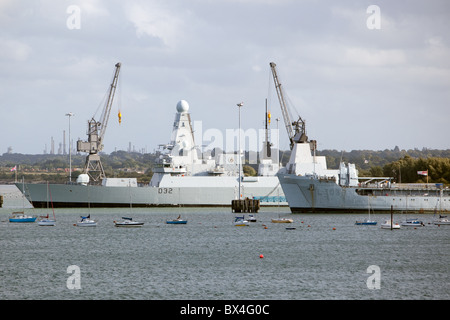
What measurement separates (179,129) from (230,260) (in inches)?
2900

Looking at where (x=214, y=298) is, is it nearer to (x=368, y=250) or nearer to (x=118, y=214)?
(x=368, y=250)

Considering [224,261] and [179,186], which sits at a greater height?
[179,186]

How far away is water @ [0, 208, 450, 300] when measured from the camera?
134ft

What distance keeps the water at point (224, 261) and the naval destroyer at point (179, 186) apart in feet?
104

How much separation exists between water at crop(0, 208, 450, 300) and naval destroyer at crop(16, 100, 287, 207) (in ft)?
104

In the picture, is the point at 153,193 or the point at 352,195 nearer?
the point at 352,195

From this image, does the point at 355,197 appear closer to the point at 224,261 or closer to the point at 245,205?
the point at 245,205

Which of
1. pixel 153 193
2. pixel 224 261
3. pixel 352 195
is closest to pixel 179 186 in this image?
pixel 153 193

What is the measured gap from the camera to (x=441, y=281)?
44125 mm

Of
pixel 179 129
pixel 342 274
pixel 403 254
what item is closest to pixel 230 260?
pixel 342 274

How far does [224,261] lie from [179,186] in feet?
212

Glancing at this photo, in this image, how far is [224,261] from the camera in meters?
52.2
